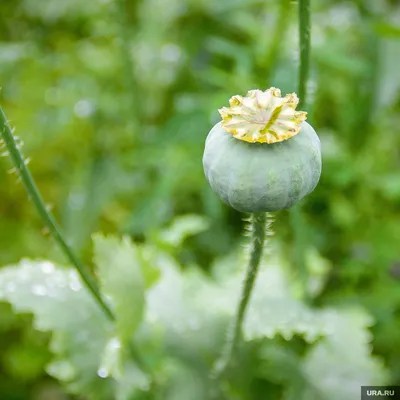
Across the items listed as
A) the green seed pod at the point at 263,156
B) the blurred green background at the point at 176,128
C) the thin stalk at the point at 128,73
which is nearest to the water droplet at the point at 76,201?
the blurred green background at the point at 176,128

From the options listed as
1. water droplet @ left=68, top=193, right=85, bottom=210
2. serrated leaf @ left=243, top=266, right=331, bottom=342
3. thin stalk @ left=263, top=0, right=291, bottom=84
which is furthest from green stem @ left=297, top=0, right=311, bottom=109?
water droplet @ left=68, top=193, right=85, bottom=210

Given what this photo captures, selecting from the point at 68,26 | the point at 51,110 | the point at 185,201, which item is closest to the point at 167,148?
the point at 185,201

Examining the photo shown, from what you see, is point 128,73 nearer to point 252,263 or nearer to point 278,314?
point 278,314

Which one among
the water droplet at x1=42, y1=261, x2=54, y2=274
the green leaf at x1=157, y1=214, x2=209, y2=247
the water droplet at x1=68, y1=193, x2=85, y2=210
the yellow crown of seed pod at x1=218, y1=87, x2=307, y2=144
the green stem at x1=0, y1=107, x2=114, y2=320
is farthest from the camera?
the water droplet at x1=68, y1=193, x2=85, y2=210

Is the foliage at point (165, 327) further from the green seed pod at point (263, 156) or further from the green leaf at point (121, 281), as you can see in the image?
the green seed pod at point (263, 156)

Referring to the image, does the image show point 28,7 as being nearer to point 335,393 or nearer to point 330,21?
point 330,21

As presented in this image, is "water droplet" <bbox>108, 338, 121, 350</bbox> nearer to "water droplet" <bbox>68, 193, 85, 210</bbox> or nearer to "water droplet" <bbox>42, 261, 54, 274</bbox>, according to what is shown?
"water droplet" <bbox>42, 261, 54, 274</bbox>
